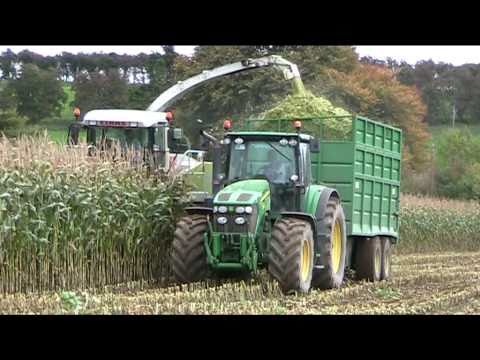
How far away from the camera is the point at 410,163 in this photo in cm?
4272

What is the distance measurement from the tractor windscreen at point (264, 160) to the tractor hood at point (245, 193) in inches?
7.7

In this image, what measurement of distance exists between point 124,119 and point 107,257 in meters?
3.49

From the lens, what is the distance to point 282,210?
12023mm

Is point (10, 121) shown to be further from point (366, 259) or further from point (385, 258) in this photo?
point (366, 259)

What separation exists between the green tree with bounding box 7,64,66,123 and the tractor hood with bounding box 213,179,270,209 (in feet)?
50.5

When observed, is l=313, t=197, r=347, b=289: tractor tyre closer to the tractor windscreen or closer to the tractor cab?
the tractor cab

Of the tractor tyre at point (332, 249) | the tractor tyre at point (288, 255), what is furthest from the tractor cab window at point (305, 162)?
the tractor tyre at point (288, 255)

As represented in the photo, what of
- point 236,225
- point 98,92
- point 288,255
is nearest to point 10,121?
point 98,92

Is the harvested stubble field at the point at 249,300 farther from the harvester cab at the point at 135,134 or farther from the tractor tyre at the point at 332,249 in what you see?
the harvester cab at the point at 135,134

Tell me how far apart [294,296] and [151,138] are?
4963 mm

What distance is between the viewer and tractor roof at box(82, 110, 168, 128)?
1507cm

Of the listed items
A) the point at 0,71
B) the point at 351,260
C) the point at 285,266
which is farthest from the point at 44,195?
the point at 0,71

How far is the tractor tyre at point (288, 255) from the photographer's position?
36.1 ft
